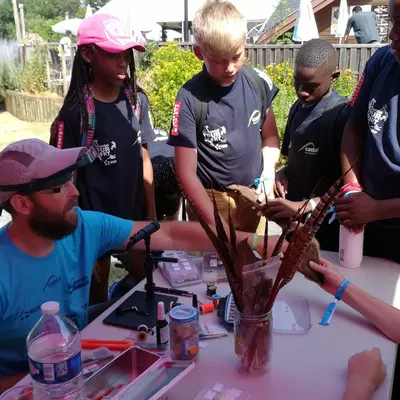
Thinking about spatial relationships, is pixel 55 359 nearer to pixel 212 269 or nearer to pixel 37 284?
pixel 37 284

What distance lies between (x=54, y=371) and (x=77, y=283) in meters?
0.66

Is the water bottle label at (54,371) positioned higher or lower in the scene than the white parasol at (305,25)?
lower

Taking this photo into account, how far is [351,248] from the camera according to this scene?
205 centimetres

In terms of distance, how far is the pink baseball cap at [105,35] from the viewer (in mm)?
2553

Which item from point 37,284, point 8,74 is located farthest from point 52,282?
point 8,74

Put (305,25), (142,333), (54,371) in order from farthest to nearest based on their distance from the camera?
(305,25)
(142,333)
(54,371)

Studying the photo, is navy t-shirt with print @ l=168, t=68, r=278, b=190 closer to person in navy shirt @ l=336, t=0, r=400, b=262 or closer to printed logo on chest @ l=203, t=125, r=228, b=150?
printed logo on chest @ l=203, t=125, r=228, b=150

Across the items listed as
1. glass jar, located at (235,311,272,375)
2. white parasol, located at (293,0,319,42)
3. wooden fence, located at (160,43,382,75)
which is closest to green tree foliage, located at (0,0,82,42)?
white parasol, located at (293,0,319,42)

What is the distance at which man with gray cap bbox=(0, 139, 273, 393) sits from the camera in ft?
5.29

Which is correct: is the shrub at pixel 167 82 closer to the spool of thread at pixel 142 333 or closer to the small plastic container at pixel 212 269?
the small plastic container at pixel 212 269

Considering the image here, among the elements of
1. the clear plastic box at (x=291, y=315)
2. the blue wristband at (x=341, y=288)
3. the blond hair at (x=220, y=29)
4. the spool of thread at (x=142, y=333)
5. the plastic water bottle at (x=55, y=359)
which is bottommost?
the clear plastic box at (x=291, y=315)

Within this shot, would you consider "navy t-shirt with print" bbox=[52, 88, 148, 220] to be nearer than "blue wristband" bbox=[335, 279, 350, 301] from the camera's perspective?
No

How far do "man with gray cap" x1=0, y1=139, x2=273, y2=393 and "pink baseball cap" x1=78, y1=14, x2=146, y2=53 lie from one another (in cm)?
101

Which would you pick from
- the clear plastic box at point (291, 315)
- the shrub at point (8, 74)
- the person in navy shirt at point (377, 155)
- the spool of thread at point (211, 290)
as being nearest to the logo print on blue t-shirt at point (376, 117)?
the person in navy shirt at point (377, 155)
